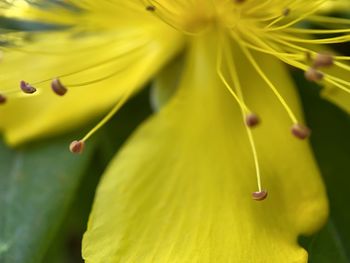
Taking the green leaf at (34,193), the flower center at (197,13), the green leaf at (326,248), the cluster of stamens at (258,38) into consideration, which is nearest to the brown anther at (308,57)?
the cluster of stamens at (258,38)

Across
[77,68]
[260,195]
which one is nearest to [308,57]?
[260,195]

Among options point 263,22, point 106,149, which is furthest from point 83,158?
Result: point 263,22

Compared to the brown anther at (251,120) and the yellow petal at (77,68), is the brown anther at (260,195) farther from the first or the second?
the yellow petal at (77,68)

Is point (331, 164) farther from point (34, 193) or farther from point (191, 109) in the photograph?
point (34, 193)

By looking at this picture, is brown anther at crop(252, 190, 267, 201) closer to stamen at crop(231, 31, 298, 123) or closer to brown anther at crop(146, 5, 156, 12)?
stamen at crop(231, 31, 298, 123)

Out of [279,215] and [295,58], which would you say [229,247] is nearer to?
[279,215]

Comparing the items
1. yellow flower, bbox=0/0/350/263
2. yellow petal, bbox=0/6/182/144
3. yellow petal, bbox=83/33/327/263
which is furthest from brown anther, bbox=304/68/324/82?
yellow petal, bbox=0/6/182/144
